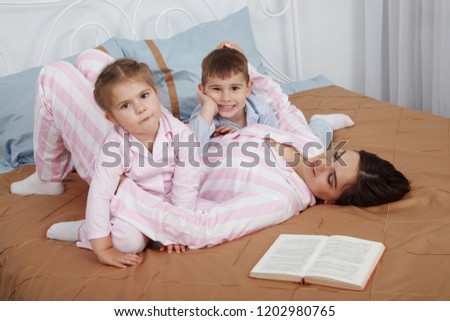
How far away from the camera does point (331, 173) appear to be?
1.91 metres

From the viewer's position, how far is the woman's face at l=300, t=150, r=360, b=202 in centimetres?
188

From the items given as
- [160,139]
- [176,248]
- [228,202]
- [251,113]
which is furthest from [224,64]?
[176,248]

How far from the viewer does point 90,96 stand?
2.12 metres

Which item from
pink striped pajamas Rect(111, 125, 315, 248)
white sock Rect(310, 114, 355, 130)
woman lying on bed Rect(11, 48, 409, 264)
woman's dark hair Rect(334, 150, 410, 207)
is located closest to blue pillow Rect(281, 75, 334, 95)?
white sock Rect(310, 114, 355, 130)

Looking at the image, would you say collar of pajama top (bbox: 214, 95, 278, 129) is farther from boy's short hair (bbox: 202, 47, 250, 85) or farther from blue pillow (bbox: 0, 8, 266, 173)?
blue pillow (bbox: 0, 8, 266, 173)

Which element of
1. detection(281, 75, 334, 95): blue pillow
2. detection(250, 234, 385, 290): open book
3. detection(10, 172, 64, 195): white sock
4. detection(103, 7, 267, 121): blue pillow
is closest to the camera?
detection(250, 234, 385, 290): open book

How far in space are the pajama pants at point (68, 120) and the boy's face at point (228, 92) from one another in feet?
1.33

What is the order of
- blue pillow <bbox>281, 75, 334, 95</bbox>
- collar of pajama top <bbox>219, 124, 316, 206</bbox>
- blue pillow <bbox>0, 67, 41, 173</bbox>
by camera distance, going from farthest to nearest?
1. blue pillow <bbox>281, 75, 334, 95</bbox>
2. blue pillow <bbox>0, 67, 41, 173</bbox>
3. collar of pajama top <bbox>219, 124, 316, 206</bbox>

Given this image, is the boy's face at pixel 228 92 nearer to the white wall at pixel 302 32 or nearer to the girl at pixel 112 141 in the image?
the girl at pixel 112 141

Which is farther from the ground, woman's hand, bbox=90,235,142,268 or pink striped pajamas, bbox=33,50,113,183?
pink striped pajamas, bbox=33,50,113,183

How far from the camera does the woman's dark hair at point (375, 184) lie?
187 cm

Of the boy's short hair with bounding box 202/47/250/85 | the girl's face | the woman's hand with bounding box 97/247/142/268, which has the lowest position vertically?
the woman's hand with bounding box 97/247/142/268

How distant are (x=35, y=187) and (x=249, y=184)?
2.73 ft

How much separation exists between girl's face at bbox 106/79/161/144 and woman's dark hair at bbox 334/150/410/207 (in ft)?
2.00
